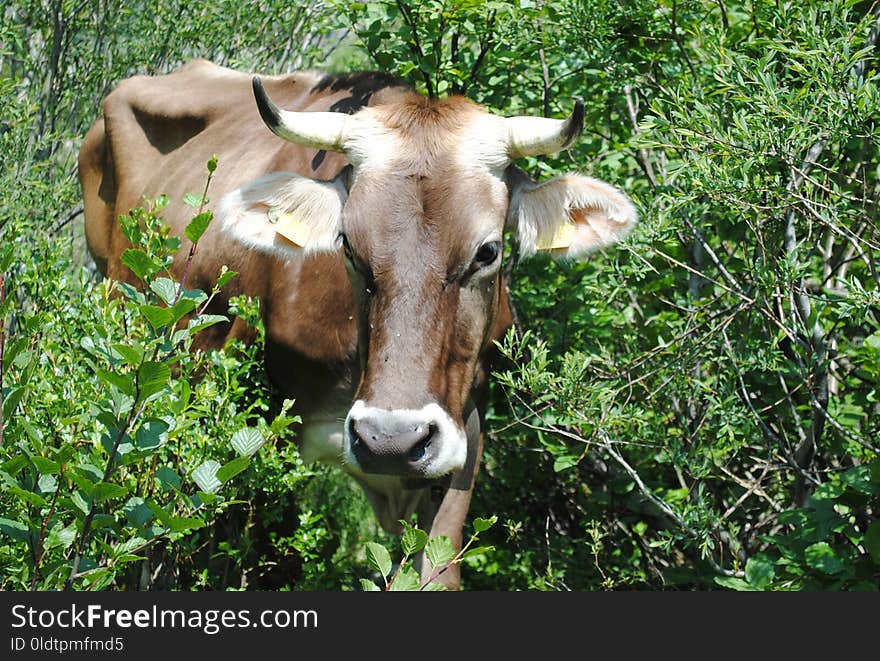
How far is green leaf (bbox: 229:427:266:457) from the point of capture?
9.45ft

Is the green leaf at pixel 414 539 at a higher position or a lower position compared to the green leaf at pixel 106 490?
A: lower

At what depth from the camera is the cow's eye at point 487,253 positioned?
3842 mm

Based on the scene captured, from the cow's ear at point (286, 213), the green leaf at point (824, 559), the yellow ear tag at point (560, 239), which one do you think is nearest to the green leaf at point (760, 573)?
the green leaf at point (824, 559)

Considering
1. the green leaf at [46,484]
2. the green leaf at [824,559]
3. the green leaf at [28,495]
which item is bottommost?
the green leaf at [824,559]

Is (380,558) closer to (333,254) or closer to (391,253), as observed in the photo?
(391,253)

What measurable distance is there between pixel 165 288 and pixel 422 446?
1.16m

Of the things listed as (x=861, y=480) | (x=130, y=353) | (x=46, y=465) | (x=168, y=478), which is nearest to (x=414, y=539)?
(x=168, y=478)

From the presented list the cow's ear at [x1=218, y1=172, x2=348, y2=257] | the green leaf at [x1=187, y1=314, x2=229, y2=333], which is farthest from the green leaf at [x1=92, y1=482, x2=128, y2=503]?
the cow's ear at [x1=218, y1=172, x2=348, y2=257]

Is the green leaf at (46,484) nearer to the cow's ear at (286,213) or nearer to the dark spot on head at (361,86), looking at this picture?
the cow's ear at (286,213)

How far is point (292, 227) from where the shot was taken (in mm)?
4297

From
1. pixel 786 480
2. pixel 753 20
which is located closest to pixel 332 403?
pixel 786 480

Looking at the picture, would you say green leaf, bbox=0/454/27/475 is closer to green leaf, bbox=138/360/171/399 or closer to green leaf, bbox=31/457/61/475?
green leaf, bbox=31/457/61/475

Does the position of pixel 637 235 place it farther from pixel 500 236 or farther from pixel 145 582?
pixel 145 582

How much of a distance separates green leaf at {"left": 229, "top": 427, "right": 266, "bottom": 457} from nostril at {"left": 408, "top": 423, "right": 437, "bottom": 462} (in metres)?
0.67
